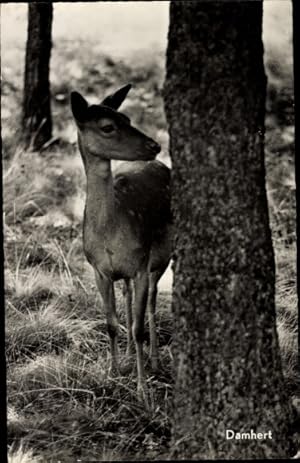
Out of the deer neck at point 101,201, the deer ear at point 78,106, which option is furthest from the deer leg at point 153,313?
the deer ear at point 78,106

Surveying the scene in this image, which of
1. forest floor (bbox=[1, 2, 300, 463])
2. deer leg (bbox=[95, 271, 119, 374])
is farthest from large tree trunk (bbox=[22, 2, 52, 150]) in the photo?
deer leg (bbox=[95, 271, 119, 374])

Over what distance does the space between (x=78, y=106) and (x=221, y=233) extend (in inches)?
34.4

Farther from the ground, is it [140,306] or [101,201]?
[101,201]

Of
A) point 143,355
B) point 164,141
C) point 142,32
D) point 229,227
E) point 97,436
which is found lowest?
point 97,436

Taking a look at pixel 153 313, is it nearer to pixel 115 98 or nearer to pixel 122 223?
pixel 122 223

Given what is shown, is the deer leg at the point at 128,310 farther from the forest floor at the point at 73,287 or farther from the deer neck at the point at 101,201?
the deer neck at the point at 101,201

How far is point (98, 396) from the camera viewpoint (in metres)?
3.46

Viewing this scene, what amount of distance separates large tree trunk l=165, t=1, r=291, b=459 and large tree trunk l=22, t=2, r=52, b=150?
0.87m

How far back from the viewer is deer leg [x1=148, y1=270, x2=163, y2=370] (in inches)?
142

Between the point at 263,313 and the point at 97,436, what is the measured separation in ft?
2.88

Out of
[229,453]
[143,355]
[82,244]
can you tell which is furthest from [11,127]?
[229,453]

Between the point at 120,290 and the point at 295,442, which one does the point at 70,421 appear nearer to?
the point at 120,290

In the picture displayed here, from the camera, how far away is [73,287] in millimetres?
3762

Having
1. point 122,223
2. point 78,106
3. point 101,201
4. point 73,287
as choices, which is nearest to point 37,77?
point 78,106
